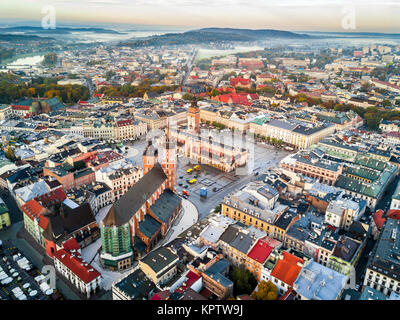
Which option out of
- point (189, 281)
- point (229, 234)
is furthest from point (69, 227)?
point (229, 234)

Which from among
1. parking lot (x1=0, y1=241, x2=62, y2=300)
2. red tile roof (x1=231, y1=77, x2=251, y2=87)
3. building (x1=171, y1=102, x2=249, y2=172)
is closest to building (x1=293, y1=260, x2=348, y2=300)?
parking lot (x1=0, y1=241, x2=62, y2=300)

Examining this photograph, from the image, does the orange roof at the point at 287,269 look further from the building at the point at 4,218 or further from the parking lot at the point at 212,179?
the building at the point at 4,218

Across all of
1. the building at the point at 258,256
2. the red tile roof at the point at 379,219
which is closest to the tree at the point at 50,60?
the building at the point at 258,256

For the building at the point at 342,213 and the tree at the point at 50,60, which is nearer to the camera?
the building at the point at 342,213

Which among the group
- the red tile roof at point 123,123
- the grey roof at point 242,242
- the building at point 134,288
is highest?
the red tile roof at point 123,123

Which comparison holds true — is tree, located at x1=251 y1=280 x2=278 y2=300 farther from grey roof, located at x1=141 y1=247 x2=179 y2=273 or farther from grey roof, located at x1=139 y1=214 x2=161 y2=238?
grey roof, located at x1=139 y1=214 x2=161 y2=238

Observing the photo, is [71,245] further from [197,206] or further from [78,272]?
[197,206]
